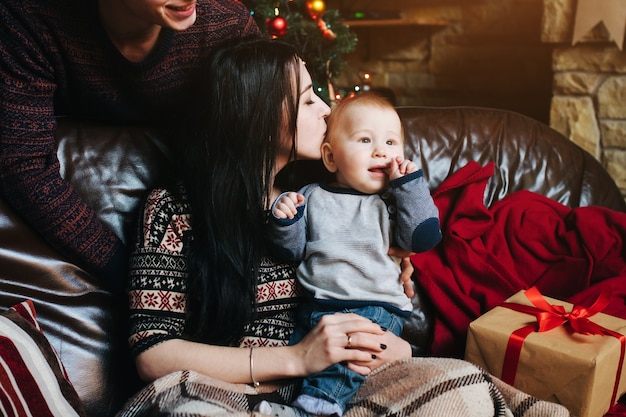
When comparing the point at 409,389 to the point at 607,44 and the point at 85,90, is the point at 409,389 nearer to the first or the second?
the point at 85,90

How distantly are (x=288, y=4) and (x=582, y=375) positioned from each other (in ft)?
7.31

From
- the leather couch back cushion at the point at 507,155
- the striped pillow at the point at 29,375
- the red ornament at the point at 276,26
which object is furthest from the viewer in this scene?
the red ornament at the point at 276,26

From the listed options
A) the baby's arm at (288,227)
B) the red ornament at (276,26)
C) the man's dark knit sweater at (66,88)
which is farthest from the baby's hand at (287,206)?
the red ornament at (276,26)

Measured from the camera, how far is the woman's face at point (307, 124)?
139 centimetres

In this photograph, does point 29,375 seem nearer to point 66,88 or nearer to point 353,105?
point 66,88

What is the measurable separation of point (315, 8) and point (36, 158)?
190 centimetres

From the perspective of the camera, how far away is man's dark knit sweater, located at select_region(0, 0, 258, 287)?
1269 mm

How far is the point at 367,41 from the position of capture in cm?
428

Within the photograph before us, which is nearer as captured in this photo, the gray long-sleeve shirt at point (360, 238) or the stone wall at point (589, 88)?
the gray long-sleeve shirt at point (360, 238)

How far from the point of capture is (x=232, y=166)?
1.37 metres

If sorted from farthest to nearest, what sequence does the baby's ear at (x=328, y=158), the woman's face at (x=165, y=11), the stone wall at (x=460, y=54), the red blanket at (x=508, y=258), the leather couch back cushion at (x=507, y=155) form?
the stone wall at (x=460, y=54) → the leather couch back cushion at (x=507, y=155) → the red blanket at (x=508, y=258) → the baby's ear at (x=328, y=158) → the woman's face at (x=165, y=11)

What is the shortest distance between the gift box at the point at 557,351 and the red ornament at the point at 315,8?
A: 1.91 m

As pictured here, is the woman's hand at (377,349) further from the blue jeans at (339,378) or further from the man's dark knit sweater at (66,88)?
the man's dark knit sweater at (66,88)

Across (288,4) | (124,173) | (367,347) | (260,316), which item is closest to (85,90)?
(124,173)
